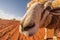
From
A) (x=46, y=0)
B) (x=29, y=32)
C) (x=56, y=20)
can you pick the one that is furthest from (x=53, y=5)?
(x=29, y=32)

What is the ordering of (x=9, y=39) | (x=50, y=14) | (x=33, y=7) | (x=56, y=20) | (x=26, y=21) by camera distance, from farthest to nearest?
(x=9, y=39), (x=56, y=20), (x=50, y=14), (x=33, y=7), (x=26, y=21)

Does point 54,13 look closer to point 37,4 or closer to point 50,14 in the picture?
point 50,14

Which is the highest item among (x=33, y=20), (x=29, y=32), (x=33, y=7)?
(x=33, y=7)

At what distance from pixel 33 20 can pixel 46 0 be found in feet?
1.84

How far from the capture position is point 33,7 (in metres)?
2.44

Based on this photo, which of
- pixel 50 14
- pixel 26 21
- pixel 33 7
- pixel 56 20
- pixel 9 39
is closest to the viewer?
pixel 26 21

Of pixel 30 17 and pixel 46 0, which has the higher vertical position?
pixel 46 0

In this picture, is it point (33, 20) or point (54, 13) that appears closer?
point (33, 20)

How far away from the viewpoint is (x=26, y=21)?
7.38ft

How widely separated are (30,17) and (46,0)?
0.55m

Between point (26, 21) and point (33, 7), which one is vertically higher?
point (33, 7)

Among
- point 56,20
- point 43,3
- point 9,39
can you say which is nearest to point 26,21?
point 43,3

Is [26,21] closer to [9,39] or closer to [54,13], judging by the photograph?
[54,13]

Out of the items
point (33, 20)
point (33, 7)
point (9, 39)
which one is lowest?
point (9, 39)
